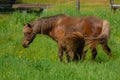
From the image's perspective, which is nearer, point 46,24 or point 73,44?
point 73,44

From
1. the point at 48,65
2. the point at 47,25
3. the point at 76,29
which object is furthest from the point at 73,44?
the point at 48,65

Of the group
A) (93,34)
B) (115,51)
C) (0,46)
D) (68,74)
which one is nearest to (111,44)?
(115,51)

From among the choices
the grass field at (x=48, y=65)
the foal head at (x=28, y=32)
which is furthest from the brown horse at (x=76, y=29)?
the grass field at (x=48, y=65)

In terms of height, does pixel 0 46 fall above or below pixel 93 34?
below

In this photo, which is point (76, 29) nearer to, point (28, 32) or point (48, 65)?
point (28, 32)

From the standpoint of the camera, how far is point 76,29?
366 inches

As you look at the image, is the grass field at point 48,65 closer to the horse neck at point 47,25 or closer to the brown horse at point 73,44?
the brown horse at point 73,44

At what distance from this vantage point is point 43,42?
11453 millimetres

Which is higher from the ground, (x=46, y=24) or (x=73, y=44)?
(x=46, y=24)

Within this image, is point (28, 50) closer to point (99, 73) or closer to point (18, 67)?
point (18, 67)

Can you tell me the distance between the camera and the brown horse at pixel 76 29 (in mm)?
9039

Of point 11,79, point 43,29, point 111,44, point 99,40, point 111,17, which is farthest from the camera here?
point 111,17

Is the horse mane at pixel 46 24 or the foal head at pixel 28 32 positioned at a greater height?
the horse mane at pixel 46 24

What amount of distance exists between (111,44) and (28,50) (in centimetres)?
216
